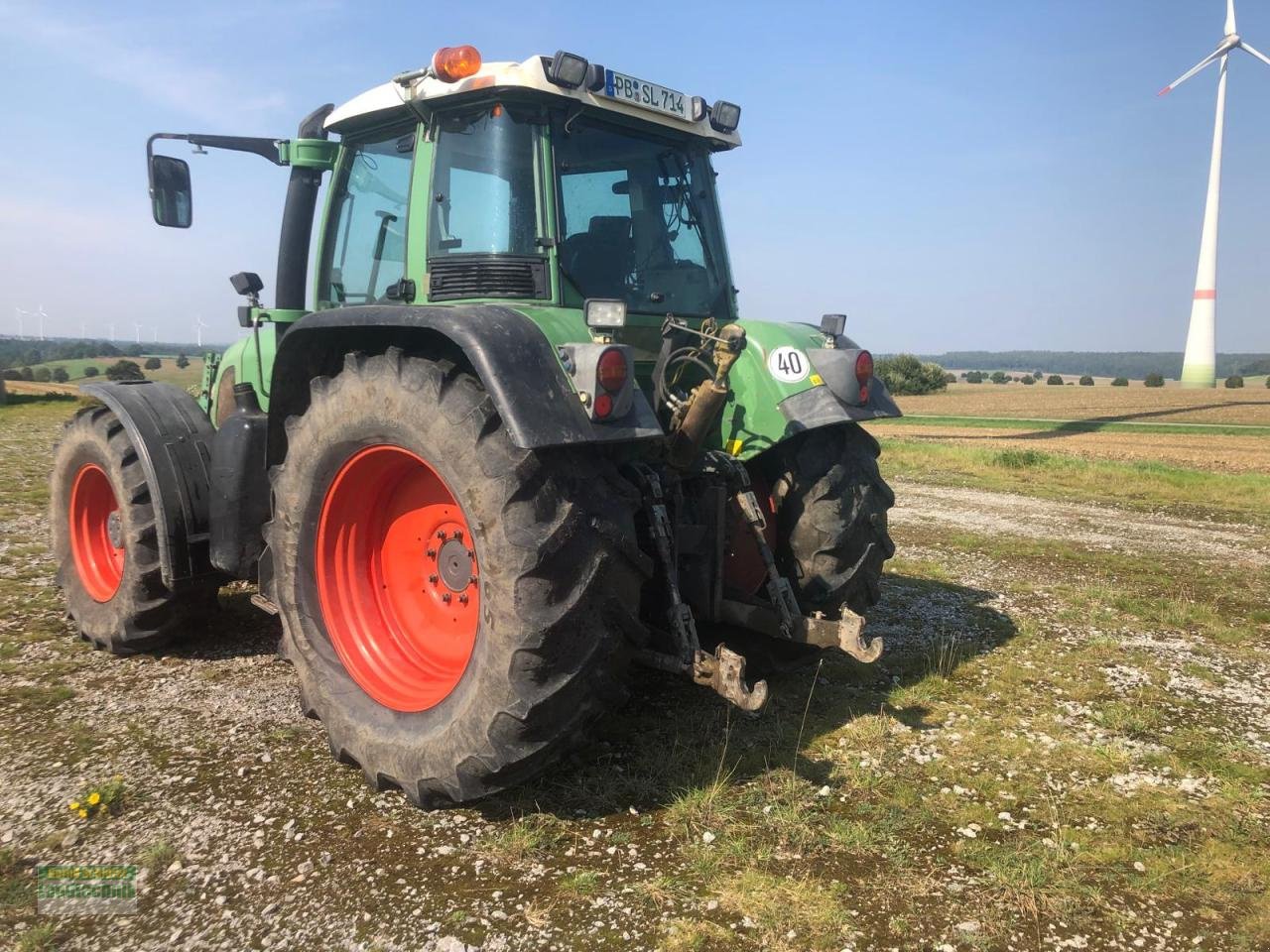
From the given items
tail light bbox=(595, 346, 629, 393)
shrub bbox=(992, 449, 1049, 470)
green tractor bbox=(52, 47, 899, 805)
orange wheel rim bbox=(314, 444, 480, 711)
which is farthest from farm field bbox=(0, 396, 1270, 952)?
shrub bbox=(992, 449, 1049, 470)

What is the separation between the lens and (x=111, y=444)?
4.64m

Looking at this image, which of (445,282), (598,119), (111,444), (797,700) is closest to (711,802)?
(797,700)

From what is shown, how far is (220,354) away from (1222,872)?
557cm

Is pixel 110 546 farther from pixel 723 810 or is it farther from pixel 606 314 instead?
pixel 723 810

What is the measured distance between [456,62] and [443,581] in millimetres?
1975

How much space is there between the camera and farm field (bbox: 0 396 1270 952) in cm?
255

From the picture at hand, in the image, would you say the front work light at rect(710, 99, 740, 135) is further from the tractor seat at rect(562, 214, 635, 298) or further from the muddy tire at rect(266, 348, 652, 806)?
the muddy tire at rect(266, 348, 652, 806)

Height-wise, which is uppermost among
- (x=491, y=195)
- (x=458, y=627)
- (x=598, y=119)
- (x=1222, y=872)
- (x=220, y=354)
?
(x=598, y=119)

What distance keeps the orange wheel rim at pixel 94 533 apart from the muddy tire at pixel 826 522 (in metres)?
3.77

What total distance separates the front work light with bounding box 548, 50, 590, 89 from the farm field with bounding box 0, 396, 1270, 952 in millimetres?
2649

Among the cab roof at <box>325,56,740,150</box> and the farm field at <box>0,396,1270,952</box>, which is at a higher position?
the cab roof at <box>325,56,740,150</box>

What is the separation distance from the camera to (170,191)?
4.43 meters

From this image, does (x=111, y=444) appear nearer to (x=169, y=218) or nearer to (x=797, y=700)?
(x=169, y=218)

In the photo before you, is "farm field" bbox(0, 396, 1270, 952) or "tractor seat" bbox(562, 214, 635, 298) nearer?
"farm field" bbox(0, 396, 1270, 952)
